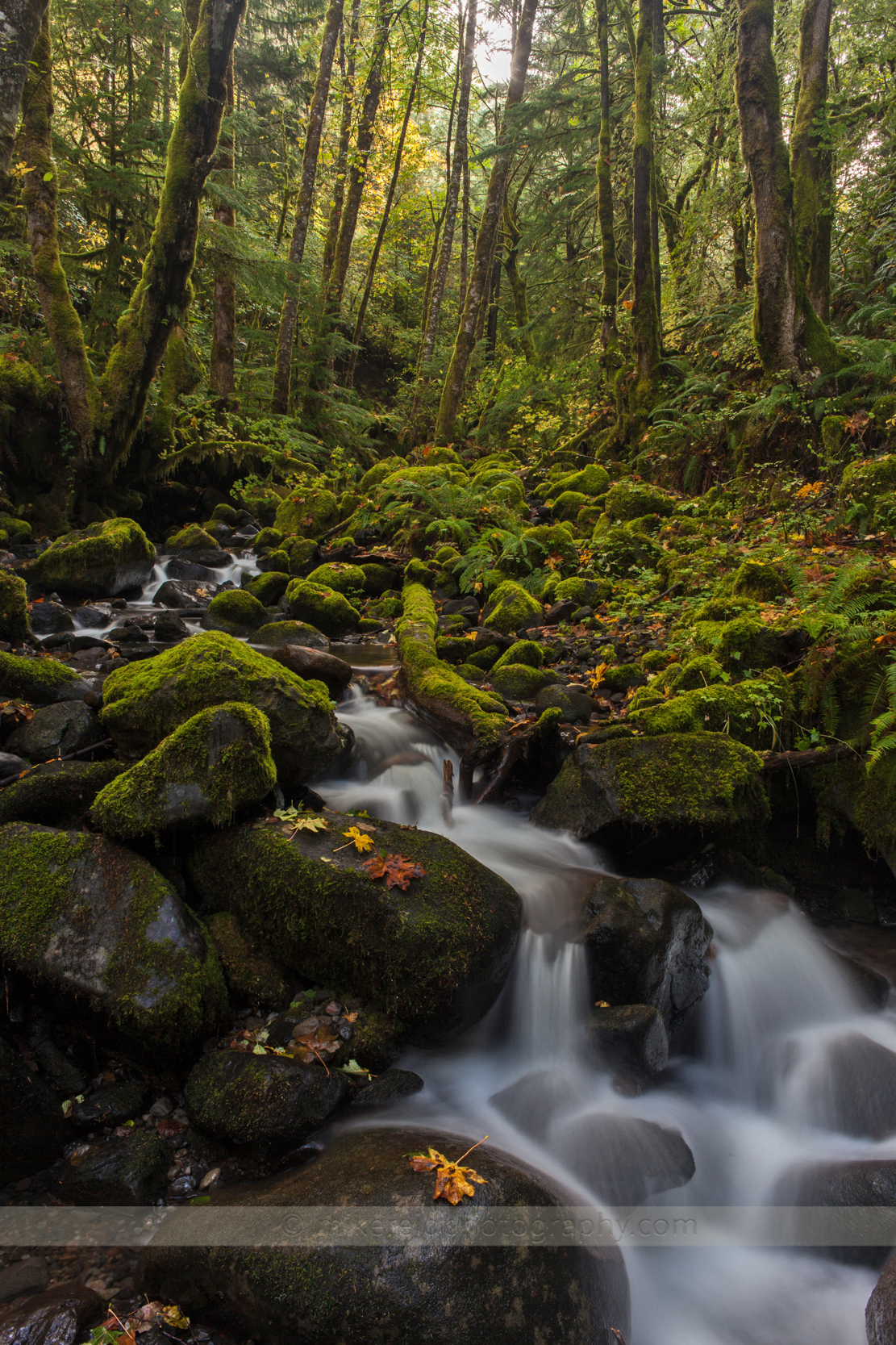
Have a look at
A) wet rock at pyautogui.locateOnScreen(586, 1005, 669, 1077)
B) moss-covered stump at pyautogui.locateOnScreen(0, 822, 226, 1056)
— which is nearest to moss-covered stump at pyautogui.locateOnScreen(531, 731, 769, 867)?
wet rock at pyautogui.locateOnScreen(586, 1005, 669, 1077)

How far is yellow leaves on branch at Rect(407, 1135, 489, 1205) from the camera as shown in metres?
2.64

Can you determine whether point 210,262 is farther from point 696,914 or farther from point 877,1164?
point 877,1164

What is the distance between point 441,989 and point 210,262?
52.5ft

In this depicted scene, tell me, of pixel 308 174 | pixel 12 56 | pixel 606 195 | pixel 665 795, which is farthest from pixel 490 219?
pixel 665 795

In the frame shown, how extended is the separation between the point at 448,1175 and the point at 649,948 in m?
1.82

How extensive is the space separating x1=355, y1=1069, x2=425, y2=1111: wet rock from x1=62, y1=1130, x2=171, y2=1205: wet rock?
938 mm

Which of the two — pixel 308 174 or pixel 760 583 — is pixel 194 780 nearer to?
pixel 760 583

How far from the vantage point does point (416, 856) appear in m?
4.16

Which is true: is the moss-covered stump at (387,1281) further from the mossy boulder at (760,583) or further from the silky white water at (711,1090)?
the mossy boulder at (760,583)

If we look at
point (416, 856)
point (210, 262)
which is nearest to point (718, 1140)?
point (416, 856)

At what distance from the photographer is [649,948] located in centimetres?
403

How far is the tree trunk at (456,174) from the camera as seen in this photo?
1447cm

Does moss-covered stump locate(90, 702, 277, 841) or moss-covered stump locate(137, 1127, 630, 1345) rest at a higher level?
moss-covered stump locate(90, 702, 277, 841)

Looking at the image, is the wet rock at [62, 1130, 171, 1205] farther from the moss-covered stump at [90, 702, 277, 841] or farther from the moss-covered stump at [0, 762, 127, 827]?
the moss-covered stump at [0, 762, 127, 827]
